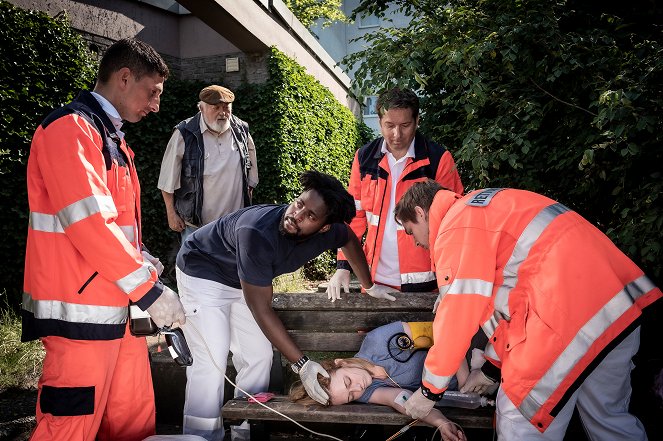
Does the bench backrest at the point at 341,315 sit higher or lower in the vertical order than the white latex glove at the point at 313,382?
higher

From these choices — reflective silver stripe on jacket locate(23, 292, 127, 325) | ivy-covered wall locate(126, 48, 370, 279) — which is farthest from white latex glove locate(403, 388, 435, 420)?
ivy-covered wall locate(126, 48, 370, 279)

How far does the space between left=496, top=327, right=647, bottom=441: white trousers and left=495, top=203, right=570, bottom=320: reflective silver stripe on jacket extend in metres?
0.42

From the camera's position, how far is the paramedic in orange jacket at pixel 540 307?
185 centimetres

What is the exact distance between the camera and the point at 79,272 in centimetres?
201

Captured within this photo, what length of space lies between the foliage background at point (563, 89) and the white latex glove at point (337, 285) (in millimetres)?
1057

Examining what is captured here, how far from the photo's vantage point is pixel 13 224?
4.85 meters

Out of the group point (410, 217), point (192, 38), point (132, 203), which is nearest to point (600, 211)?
point (410, 217)

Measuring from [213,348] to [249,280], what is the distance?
1.76 ft

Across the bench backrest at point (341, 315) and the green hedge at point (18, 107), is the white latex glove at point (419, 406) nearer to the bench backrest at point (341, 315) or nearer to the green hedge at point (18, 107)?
the bench backrest at point (341, 315)

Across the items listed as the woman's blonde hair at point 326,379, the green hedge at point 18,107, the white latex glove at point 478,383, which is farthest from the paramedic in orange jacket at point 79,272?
the green hedge at point 18,107

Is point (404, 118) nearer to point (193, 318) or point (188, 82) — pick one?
point (193, 318)

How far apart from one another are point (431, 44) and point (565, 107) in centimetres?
96

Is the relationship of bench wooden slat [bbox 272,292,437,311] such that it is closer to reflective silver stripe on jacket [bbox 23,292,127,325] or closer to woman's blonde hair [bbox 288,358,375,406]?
woman's blonde hair [bbox 288,358,375,406]

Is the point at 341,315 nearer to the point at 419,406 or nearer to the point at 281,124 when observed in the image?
the point at 419,406
